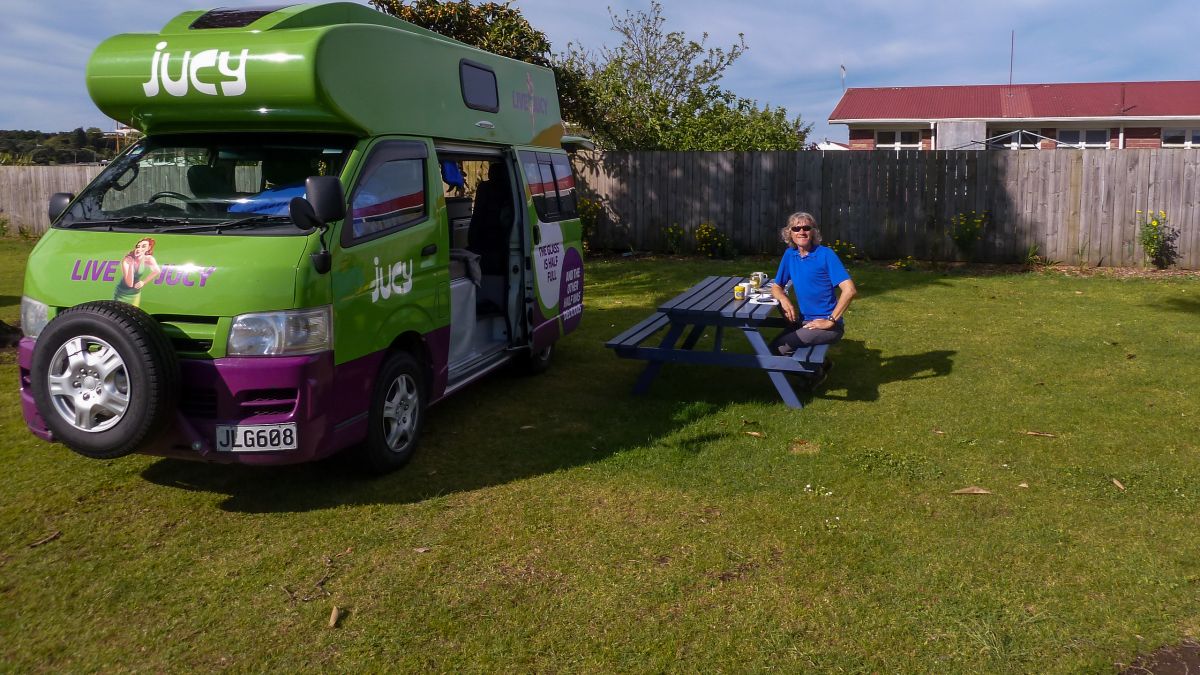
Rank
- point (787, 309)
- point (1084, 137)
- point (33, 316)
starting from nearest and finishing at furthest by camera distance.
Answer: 1. point (33, 316)
2. point (787, 309)
3. point (1084, 137)

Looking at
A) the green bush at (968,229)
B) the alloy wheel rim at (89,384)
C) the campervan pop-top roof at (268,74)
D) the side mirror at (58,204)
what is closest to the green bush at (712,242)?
the green bush at (968,229)

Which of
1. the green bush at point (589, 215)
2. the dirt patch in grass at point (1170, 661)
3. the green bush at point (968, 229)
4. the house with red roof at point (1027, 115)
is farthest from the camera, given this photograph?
the house with red roof at point (1027, 115)

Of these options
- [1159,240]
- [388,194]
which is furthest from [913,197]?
[388,194]

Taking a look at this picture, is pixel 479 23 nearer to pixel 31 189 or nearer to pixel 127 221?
pixel 127 221

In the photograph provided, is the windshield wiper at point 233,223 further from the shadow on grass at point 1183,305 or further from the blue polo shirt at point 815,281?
the shadow on grass at point 1183,305

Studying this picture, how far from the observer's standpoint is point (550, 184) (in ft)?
27.2

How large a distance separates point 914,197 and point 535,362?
9.81m

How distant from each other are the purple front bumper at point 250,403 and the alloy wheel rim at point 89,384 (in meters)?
0.23

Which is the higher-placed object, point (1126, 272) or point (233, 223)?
point (233, 223)

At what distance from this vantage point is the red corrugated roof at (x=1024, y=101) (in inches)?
1347

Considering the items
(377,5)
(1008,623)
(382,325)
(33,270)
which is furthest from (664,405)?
(377,5)

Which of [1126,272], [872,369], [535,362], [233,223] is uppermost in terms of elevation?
[233,223]

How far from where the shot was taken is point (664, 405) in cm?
720

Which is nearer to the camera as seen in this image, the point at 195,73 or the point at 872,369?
the point at 195,73
